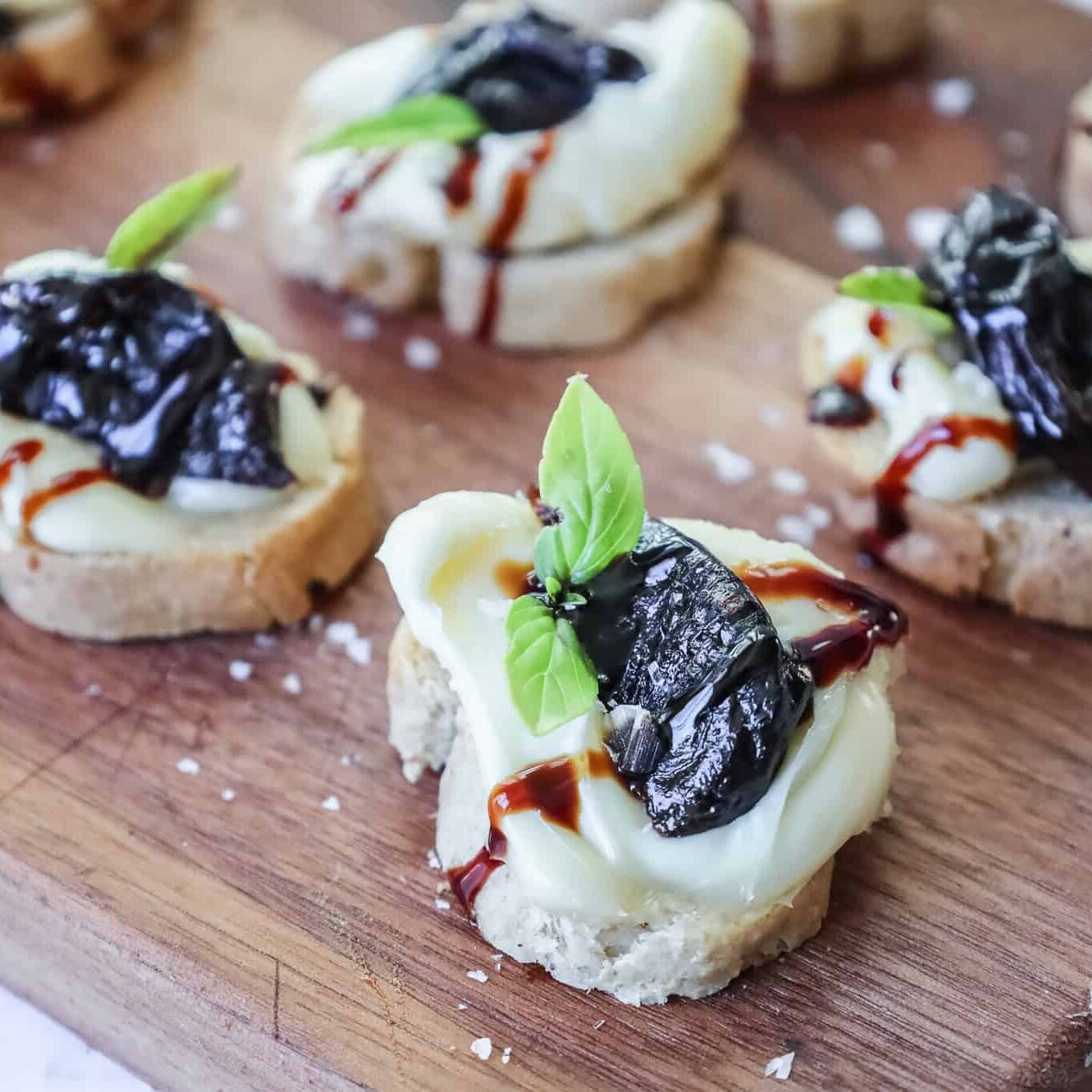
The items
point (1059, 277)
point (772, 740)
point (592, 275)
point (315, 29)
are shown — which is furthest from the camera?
point (315, 29)

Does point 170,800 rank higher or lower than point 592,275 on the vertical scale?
lower

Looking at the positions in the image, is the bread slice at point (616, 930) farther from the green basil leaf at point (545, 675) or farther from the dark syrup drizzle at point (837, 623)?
the dark syrup drizzle at point (837, 623)

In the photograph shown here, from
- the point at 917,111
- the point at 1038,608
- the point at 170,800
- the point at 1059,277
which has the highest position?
the point at 1059,277

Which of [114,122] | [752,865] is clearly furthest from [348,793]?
[114,122]

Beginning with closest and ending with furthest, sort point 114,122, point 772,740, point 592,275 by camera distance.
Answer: point 772,740
point 592,275
point 114,122

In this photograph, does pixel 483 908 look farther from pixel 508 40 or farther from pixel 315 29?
pixel 315 29

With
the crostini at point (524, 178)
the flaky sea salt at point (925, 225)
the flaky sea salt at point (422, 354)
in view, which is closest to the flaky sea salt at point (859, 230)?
the flaky sea salt at point (925, 225)

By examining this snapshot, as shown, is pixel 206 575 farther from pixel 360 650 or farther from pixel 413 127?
pixel 413 127
